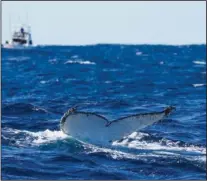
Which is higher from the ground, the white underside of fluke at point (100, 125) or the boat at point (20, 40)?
the boat at point (20, 40)

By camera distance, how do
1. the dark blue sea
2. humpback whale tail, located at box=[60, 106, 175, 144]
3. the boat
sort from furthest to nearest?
1. the boat
2. humpback whale tail, located at box=[60, 106, 175, 144]
3. the dark blue sea

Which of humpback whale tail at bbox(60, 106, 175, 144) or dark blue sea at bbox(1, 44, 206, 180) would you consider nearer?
dark blue sea at bbox(1, 44, 206, 180)

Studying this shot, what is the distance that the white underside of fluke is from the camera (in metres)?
16.1

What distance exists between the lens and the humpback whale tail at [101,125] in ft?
52.7

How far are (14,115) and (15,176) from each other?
432 inches

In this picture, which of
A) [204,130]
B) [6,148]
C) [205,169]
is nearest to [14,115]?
[6,148]

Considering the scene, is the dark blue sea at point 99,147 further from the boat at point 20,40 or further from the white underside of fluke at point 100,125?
the boat at point 20,40

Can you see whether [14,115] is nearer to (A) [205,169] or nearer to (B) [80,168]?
(B) [80,168]

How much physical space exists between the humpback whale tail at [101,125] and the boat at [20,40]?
135658mm

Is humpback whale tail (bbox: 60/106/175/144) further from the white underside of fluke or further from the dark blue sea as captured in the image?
the dark blue sea

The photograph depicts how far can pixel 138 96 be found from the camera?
3369 centimetres

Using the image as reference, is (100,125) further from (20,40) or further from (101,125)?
(20,40)

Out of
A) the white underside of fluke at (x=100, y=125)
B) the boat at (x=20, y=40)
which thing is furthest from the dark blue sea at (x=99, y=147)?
the boat at (x=20, y=40)

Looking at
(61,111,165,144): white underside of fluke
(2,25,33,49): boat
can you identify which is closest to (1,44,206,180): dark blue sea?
(61,111,165,144): white underside of fluke
